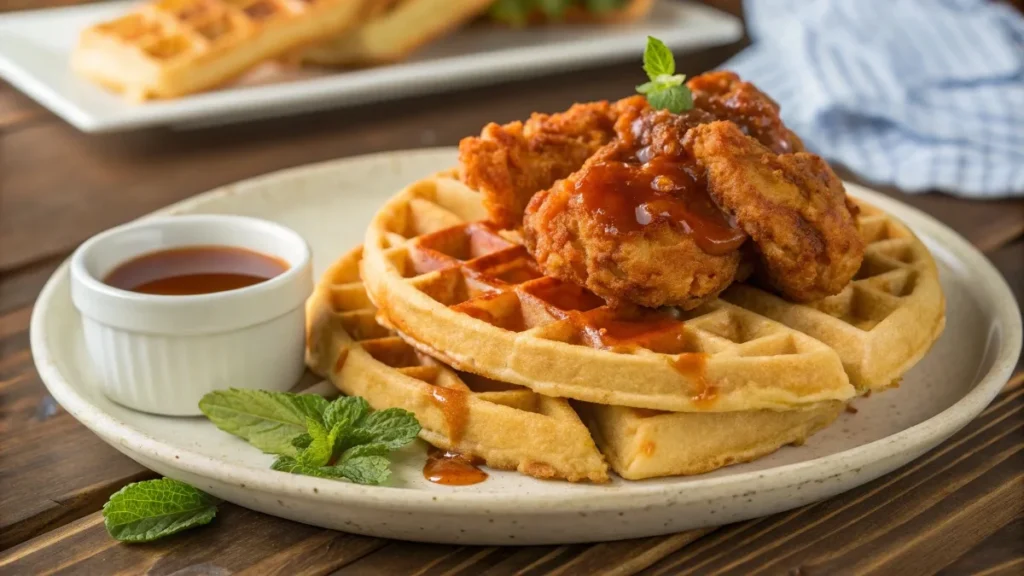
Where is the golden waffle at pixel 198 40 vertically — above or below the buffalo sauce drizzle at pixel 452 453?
above

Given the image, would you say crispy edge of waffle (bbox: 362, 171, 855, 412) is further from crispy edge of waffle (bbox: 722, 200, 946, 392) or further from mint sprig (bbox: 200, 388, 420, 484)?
mint sprig (bbox: 200, 388, 420, 484)

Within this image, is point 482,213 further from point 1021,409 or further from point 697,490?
point 1021,409

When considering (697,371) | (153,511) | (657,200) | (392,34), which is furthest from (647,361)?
(392,34)

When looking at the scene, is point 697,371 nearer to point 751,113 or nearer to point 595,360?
point 595,360

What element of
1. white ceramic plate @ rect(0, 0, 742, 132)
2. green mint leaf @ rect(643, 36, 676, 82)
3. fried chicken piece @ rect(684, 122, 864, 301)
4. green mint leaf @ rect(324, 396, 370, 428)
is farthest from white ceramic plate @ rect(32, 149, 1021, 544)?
white ceramic plate @ rect(0, 0, 742, 132)

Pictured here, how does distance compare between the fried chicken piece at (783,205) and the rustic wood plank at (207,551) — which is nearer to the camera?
the rustic wood plank at (207,551)

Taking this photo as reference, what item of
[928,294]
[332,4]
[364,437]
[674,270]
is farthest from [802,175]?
[332,4]

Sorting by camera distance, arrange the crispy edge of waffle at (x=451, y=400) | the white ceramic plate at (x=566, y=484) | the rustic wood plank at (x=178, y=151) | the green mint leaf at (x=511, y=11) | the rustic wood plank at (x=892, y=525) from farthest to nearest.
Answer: the green mint leaf at (x=511, y=11), the rustic wood plank at (x=178, y=151), the crispy edge of waffle at (x=451, y=400), the rustic wood plank at (x=892, y=525), the white ceramic plate at (x=566, y=484)

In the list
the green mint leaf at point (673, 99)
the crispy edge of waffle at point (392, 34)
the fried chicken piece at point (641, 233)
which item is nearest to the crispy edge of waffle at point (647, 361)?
the fried chicken piece at point (641, 233)

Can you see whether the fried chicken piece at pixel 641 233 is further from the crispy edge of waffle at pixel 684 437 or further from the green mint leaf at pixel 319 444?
the green mint leaf at pixel 319 444
